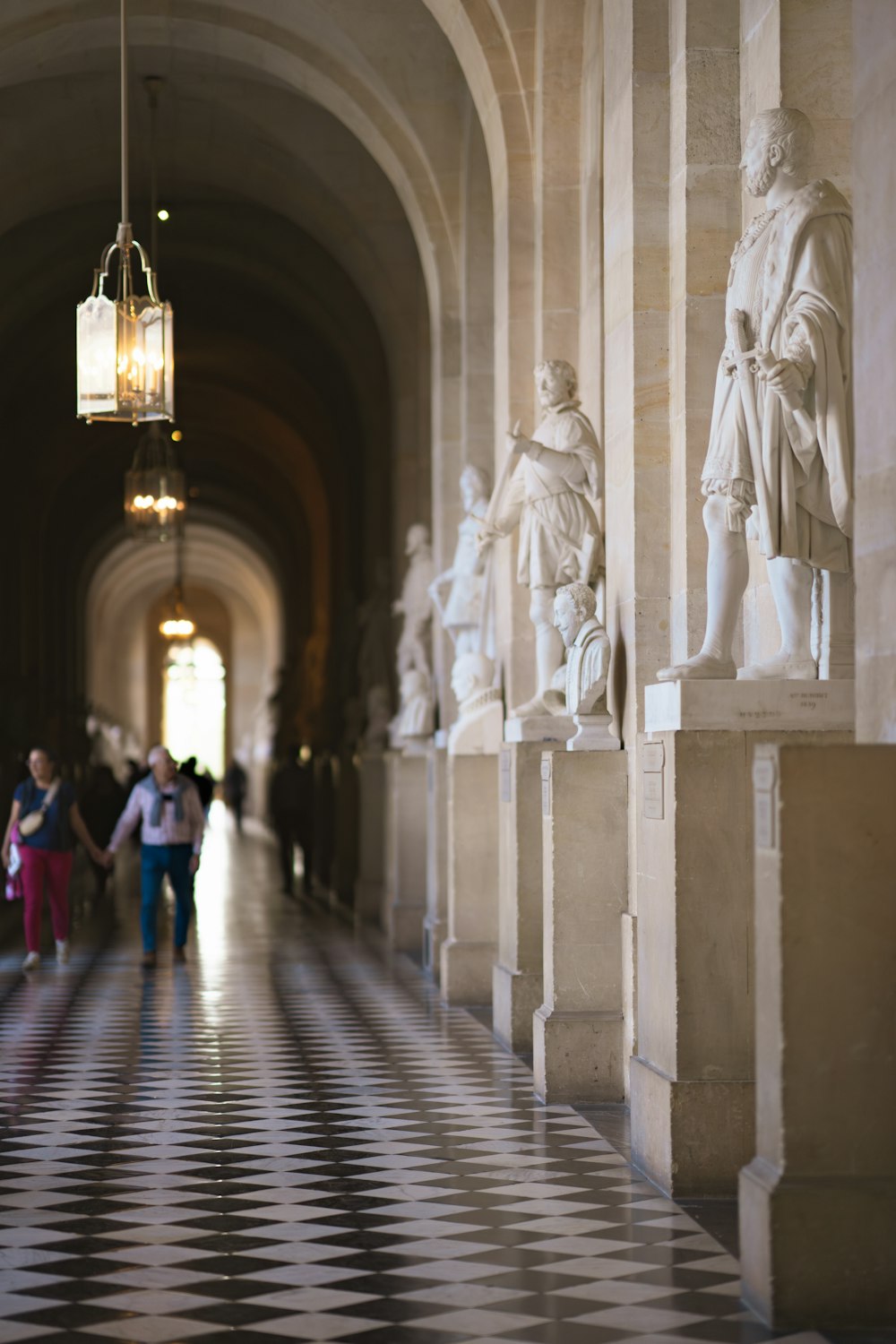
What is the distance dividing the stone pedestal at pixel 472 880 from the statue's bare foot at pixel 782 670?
551 centimetres

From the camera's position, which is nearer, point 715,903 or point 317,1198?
point 317,1198

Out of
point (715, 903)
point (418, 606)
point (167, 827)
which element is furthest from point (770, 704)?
point (418, 606)

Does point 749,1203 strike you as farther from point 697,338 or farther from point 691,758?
point 697,338

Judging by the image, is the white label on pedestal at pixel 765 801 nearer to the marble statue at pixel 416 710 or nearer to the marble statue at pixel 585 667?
the marble statue at pixel 585 667

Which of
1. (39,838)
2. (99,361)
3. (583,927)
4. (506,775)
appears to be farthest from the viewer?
(39,838)

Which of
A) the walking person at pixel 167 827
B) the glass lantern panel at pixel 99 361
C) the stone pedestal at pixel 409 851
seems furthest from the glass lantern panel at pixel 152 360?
the stone pedestal at pixel 409 851

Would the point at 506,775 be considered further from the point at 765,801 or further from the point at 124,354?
the point at 765,801

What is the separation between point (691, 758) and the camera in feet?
21.4

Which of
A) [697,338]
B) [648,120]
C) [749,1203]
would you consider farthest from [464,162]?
[749,1203]

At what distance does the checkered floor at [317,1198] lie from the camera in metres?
4.96

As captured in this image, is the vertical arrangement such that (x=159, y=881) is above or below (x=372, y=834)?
below

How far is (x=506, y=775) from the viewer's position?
1034 cm

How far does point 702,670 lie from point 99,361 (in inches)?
165

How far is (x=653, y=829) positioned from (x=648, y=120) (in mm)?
3778
